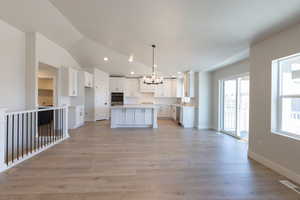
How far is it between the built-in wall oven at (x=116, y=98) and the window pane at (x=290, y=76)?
7987 millimetres

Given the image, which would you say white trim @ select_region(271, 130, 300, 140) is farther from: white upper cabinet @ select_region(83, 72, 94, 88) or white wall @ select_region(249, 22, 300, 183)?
white upper cabinet @ select_region(83, 72, 94, 88)

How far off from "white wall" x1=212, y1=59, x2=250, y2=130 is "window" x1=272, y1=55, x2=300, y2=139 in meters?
1.84

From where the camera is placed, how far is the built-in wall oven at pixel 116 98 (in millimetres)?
9695

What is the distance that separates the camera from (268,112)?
9.50ft

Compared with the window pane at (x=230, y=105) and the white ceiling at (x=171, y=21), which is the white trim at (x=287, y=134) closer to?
the white ceiling at (x=171, y=21)

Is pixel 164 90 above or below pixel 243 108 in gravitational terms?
above

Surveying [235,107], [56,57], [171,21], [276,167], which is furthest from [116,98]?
[276,167]

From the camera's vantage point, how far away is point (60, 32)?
489 cm

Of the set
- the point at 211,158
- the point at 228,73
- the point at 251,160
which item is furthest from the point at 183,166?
the point at 228,73

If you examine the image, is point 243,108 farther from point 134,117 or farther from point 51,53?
point 51,53

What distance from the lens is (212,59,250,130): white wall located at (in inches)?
186

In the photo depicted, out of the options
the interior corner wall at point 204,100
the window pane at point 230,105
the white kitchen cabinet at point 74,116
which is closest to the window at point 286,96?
the window pane at point 230,105

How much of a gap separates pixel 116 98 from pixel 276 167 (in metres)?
8.20

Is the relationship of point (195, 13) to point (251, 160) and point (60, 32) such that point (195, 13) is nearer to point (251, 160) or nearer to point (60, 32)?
point (251, 160)
